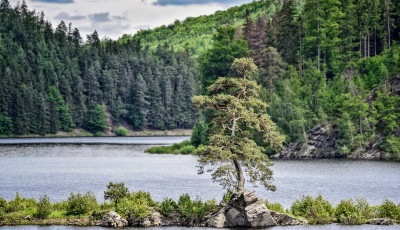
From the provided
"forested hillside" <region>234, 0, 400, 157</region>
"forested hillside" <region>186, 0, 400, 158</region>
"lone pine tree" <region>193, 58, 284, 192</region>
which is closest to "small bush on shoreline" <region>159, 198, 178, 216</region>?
"lone pine tree" <region>193, 58, 284, 192</region>

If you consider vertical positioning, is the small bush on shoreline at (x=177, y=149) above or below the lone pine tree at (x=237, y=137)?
below

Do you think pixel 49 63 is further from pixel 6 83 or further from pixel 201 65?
pixel 201 65

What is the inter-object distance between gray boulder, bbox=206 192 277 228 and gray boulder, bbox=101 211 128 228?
5.55 m

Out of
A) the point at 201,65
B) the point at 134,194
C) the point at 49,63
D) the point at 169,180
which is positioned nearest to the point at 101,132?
the point at 49,63

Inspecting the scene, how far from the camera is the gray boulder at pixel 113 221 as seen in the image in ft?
117

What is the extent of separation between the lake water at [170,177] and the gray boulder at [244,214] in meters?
4.73

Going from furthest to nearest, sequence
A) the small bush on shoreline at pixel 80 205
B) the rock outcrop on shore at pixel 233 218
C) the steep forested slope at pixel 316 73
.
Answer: the steep forested slope at pixel 316 73
the small bush on shoreline at pixel 80 205
the rock outcrop on shore at pixel 233 218

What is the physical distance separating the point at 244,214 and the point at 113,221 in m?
8.44

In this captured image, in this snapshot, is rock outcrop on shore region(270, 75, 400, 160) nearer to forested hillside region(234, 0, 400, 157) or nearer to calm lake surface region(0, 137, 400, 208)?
forested hillside region(234, 0, 400, 157)

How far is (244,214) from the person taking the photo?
36.1m

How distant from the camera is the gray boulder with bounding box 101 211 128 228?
35781mm

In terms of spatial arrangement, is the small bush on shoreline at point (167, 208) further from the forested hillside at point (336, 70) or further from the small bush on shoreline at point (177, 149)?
the small bush on shoreline at point (177, 149)

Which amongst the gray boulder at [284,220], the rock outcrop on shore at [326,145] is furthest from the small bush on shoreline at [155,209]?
the rock outcrop on shore at [326,145]

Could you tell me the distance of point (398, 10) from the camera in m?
114
